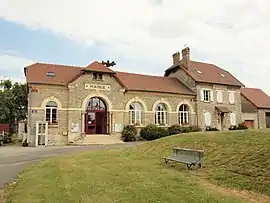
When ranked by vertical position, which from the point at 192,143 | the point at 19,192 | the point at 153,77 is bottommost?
the point at 19,192

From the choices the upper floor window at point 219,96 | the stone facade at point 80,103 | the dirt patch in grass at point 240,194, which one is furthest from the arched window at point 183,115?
the dirt patch in grass at point 240,194

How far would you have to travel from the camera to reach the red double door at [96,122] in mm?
28453

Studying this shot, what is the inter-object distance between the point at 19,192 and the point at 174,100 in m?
25.3

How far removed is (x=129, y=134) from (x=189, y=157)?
1712cm

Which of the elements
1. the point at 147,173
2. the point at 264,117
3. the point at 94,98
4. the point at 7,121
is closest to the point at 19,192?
the point at 147,173

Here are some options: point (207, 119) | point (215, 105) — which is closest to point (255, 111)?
point (215, 105)

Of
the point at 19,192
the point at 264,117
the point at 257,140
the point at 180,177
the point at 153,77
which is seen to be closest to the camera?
the point at 19,192

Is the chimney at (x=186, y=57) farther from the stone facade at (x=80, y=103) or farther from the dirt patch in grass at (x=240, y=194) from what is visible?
the dirt patch in grass at (x=240, y=194)

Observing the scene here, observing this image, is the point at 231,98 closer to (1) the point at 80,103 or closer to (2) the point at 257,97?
(2) the point at 257,97

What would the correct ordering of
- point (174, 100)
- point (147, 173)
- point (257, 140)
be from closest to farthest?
1. point (147, 173)
2. point (257, 140)
3. point (174, 100)

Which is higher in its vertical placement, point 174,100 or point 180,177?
point 174,100

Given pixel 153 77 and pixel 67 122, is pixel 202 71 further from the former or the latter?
pixel 67 122

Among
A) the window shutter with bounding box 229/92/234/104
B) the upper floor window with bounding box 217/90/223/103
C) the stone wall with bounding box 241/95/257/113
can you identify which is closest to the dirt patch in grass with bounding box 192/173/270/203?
the upper floor window with bounding box 217/90/223/103

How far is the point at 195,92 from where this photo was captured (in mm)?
33375
